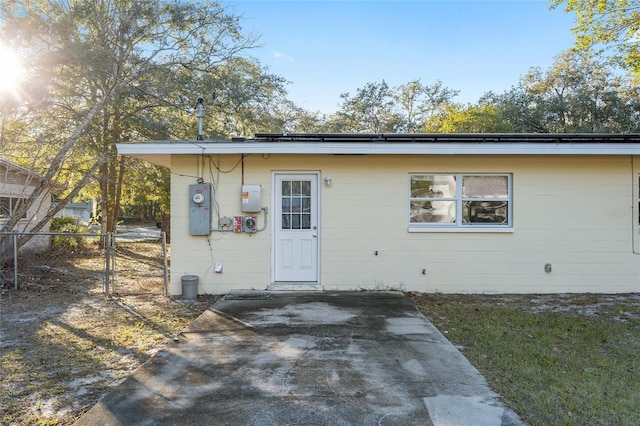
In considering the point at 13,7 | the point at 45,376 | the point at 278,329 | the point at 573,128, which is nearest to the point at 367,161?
the point at 278,329

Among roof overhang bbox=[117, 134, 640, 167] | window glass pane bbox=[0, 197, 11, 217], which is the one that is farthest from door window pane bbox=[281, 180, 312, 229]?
→ window glass pane bbox=[0, 197, 11, 217]

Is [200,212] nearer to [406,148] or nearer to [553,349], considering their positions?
[406,148]

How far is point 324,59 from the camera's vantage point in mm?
15438

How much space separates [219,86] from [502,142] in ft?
29.9

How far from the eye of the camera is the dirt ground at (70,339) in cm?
303

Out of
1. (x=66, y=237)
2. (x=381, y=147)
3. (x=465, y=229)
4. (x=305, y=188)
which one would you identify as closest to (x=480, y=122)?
(x=465, y=229)

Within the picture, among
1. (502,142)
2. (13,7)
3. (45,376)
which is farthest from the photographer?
(13,7)

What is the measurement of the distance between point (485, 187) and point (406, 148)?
1.75 metres

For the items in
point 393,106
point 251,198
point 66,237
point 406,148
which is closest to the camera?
point 406,148

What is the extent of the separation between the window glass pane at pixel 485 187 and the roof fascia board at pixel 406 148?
65 cm

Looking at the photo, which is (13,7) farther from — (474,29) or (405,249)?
(474,29)

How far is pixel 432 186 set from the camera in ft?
23.6

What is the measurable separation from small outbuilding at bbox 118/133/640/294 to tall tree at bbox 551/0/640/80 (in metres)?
4.93

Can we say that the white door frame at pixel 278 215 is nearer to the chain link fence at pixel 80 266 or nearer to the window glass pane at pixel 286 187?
the window glass pane at pixel 286 187
